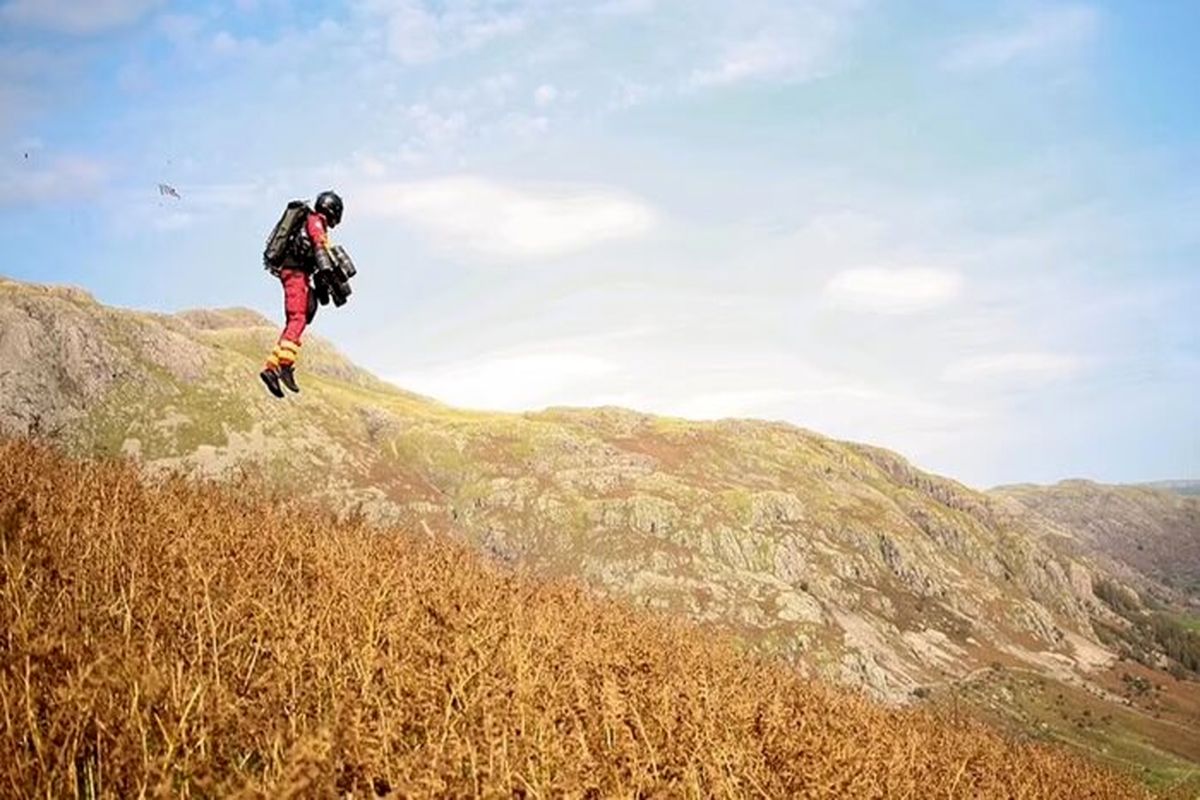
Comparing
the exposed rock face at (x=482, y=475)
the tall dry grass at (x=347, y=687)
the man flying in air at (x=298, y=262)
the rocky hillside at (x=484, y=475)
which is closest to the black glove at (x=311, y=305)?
the man flying in air at (x=298, y=262)

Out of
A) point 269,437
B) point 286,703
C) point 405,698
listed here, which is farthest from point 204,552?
point 269,437

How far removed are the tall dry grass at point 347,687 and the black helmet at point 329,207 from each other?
14.3 feet

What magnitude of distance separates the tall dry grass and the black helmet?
4.37 metres

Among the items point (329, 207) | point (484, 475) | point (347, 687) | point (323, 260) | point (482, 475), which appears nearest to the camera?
point (347, 687)

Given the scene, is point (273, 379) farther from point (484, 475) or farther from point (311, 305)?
point (484, 475)

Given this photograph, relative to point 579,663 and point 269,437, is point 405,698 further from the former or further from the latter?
point 269,437

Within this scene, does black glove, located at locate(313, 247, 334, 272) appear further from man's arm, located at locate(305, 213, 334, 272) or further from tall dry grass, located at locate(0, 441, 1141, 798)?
tall dry grass, located at locate(0, 441, 1141, 798)

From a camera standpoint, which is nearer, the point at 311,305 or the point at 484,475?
the point at 311,305

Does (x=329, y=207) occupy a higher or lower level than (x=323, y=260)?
higher

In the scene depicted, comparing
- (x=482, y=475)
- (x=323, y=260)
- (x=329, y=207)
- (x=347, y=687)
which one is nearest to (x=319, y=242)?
(x=323, y=260)

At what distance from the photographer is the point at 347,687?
471 cm

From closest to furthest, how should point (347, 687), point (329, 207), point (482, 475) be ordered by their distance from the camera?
point (347, 687), point (329, 207), point (482, 475)

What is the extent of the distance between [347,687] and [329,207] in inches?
334

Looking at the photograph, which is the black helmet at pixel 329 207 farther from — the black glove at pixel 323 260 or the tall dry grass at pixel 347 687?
the tall dry grass at pixel 347 687
